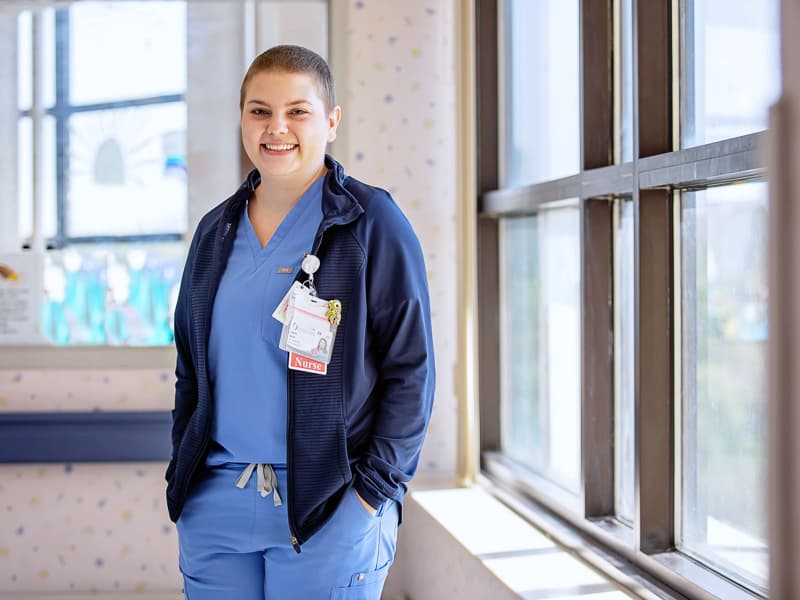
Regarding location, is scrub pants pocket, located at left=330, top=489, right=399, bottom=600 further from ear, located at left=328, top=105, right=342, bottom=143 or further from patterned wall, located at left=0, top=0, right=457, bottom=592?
patterned wall, located at left=0, top=0, right=457, bottom=592

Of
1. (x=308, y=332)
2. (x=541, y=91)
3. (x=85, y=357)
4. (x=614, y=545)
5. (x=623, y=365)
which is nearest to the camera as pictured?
(x=308, y=332)

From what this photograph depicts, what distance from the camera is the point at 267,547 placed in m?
1.69

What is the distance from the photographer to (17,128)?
3.28m

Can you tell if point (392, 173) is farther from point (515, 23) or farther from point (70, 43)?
point (70, 43)

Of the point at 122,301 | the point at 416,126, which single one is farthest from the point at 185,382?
the point at 416,126

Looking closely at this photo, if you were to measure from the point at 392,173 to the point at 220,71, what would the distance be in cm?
73

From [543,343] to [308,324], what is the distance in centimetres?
115

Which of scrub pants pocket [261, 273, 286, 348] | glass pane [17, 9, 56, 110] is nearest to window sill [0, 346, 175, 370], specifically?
glass pane [17, 9, 56, 110]

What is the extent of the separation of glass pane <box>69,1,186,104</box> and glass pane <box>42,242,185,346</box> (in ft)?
1.89

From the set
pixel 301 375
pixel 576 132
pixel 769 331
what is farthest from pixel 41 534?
pixel 769 331

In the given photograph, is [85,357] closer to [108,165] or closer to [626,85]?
[108,165]

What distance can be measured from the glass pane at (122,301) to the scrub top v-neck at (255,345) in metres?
1.52

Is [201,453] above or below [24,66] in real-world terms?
below

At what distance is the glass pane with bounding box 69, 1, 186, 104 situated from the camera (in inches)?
127
